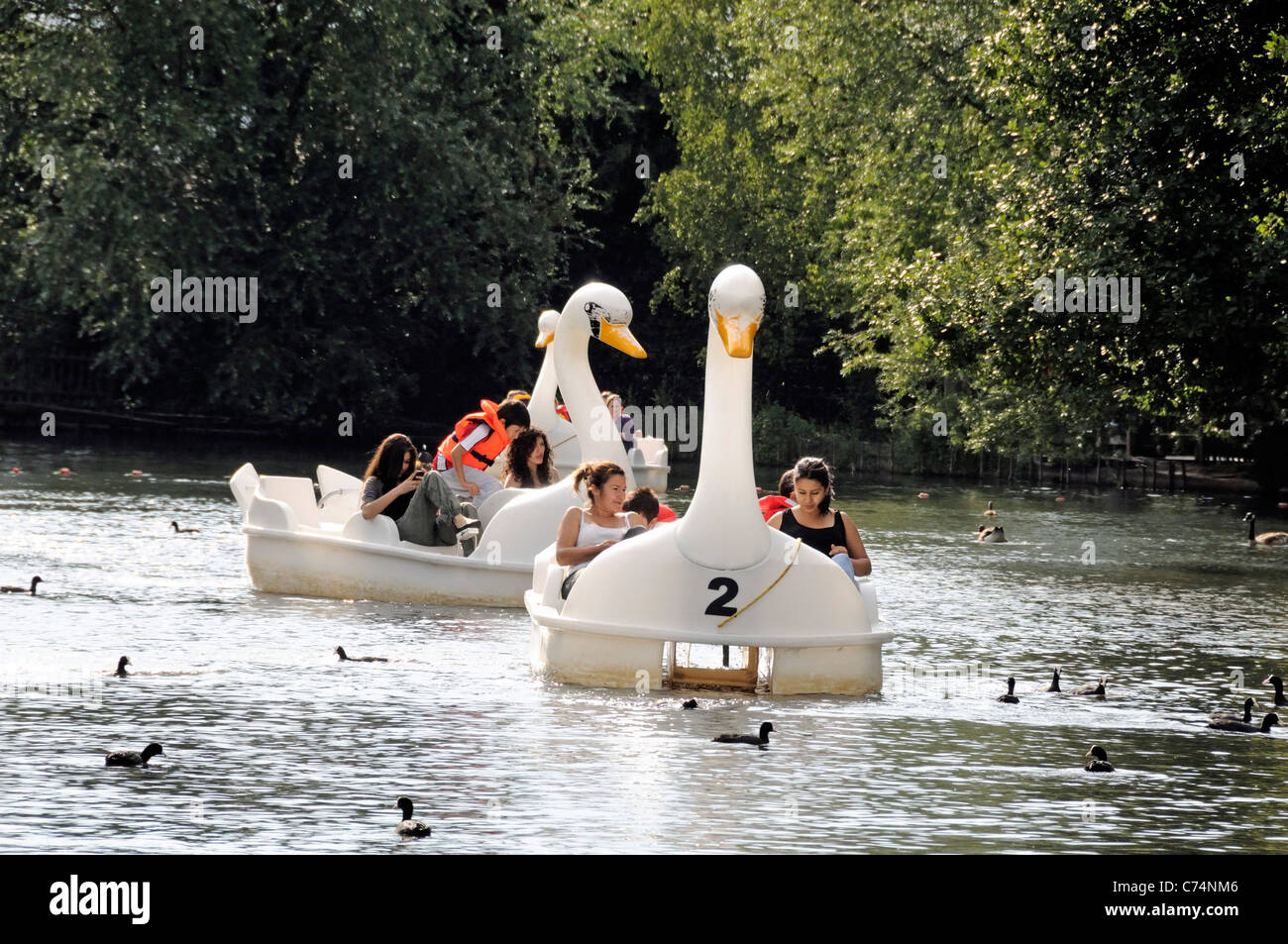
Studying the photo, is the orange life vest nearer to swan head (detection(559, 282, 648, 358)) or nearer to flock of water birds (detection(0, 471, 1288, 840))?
swan head (detection(559, 282, 648, 358))

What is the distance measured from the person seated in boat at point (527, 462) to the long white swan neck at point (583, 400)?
16.1 inches

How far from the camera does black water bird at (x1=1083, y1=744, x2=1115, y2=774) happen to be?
10508 mm

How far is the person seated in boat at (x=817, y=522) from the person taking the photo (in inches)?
538

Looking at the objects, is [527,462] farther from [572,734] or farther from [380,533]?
[572,734]

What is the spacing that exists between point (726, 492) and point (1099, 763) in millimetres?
2986

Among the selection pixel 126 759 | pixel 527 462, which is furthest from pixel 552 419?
pixel 126 759

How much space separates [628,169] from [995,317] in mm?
30163

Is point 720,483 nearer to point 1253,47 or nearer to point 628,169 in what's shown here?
point 1253,47

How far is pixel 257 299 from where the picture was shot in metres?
42.3

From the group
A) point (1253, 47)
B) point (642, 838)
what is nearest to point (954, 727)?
point (642, 838)

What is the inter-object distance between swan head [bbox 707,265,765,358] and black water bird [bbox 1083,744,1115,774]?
131 inches

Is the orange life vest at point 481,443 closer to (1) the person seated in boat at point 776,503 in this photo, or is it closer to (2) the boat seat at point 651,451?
(1) the person seated in boat at point 776,503

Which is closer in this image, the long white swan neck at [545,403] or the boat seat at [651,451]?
the long white swan neck at [545,403]

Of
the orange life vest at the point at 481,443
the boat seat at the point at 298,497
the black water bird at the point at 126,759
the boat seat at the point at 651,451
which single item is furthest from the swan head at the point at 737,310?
the boat seat at the point at 651,451
